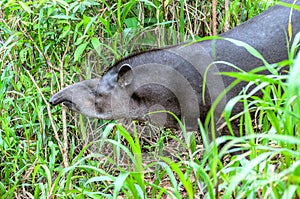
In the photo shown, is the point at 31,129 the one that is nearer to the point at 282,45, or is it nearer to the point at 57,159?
the point at 57,159

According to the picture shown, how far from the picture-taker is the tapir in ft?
11.6

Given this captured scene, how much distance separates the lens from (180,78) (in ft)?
11.8

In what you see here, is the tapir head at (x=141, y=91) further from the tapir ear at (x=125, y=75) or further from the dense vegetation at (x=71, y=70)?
the dense vegetation at (x=71, y=70)

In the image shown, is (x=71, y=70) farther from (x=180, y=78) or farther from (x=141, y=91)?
(x=180, y=78)

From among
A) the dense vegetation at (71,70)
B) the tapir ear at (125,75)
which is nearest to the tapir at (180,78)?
the tapir ear at (125,75)

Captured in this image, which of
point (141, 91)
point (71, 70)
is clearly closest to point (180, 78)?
point (141, 91)

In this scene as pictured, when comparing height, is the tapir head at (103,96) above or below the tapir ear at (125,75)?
below

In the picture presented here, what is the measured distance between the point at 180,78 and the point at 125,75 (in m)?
0.34

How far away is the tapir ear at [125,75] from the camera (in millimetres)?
3625

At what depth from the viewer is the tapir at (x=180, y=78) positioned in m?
3.55

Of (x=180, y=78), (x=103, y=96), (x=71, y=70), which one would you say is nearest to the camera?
(x=180, y=78)

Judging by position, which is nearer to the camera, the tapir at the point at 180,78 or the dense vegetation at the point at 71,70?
the tapir at the point at 180,78

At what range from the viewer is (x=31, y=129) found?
12.8ft

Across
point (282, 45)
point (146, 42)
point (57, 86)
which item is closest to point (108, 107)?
point (57, 86)
